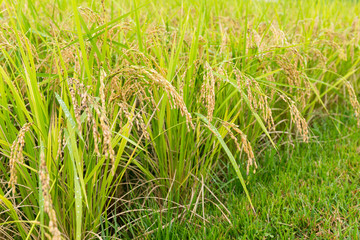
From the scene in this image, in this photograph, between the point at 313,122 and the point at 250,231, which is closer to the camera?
the point at 250,231

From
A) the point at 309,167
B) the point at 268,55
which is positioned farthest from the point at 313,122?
the point at 268,55

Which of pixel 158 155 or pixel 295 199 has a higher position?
pixel 158 155

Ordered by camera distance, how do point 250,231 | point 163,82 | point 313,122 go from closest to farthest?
point 163,82 < point 250,231 < point 313,122

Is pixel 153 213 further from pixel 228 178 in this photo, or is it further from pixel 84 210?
pixel 228 178

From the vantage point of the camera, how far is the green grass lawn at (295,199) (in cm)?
169

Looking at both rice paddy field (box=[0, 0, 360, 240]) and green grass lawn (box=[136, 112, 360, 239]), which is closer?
rice paddy field (box=[0, 0, 360, 240])

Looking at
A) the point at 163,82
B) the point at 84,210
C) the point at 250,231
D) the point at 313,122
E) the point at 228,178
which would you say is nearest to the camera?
the point at 163,82

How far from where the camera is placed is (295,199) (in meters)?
1.87

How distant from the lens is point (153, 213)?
5.75ft

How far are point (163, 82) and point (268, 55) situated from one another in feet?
3.72

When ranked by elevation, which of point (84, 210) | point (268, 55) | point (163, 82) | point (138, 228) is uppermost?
point (163, 82)

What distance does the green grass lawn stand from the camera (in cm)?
169

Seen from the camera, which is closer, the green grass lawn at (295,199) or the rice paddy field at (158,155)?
the rice paddy field at (158,155)

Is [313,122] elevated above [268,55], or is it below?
below
